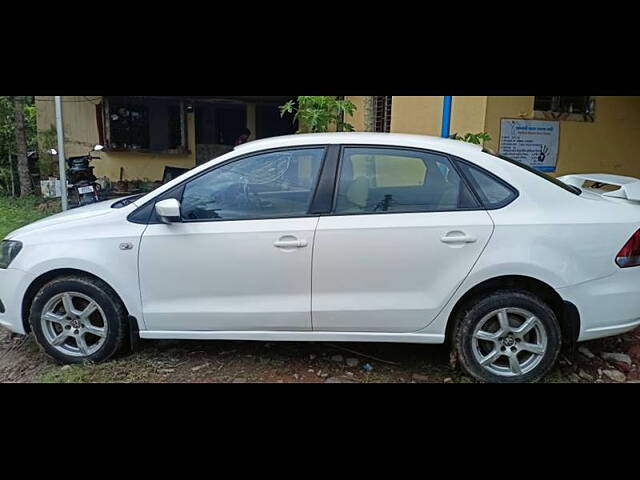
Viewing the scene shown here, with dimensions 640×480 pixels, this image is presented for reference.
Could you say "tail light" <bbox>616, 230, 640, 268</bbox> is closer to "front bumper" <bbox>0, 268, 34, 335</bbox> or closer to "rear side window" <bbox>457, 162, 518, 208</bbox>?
"rear side window" <bbox>457, 162, 518, 208</bbox>

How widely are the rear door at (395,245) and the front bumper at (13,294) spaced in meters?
2.00

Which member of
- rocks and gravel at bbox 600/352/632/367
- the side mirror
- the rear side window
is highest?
the rear side window

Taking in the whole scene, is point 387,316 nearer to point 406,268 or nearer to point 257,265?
point 406,268

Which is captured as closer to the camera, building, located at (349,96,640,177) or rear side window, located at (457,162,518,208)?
rear side window, located at (457,162,518,208)

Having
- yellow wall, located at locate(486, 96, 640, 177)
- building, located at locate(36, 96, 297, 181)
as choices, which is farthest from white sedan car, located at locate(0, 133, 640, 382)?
building, located at locate(36, 96, 297, 181)

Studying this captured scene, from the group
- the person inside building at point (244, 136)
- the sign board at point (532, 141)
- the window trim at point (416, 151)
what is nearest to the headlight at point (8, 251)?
the window trim at point (416, 151)

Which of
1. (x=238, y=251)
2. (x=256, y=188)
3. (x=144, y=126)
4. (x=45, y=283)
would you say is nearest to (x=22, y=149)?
(x=144, y=126)

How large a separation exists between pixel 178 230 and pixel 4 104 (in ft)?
31.8

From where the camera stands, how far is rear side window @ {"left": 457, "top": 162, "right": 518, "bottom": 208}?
292 centimetres

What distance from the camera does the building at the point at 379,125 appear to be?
6488mm

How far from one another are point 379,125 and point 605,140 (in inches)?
138

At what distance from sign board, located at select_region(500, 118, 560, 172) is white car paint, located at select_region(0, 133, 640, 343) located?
3.63 meters

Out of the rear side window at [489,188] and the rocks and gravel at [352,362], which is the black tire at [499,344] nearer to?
the rear side window at [489,188]

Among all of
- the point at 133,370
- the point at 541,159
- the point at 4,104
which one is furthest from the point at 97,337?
the point at 4,104
